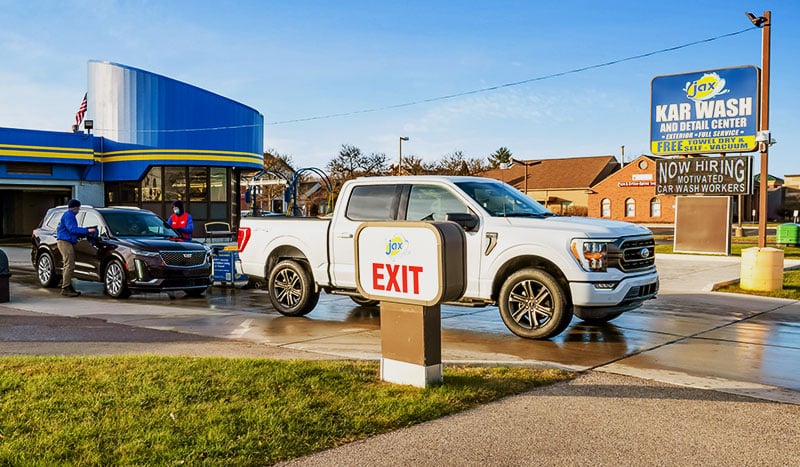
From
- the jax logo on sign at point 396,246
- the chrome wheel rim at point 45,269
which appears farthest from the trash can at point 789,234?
the jax logo on sign at point 396,246

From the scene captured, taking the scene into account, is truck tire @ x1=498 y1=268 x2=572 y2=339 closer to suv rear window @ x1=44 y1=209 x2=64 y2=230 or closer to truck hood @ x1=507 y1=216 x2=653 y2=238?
truck hood @ x1=507 y1=216 x2=653 y2=238

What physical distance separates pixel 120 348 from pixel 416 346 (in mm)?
3790

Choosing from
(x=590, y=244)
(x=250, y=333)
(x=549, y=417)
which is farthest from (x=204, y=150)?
(x=549, y=417)

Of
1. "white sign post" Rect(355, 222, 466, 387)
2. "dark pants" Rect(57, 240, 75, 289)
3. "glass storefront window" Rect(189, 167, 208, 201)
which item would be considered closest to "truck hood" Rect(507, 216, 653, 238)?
"white sign post" Rect(355, 222, 466, 387)

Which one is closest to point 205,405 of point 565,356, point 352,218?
point 565,356

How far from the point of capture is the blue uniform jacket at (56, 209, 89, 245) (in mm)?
13445

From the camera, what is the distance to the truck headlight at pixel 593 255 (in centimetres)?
840

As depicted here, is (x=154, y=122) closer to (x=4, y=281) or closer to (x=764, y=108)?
(x=4, y=281)

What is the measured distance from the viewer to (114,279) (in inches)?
519

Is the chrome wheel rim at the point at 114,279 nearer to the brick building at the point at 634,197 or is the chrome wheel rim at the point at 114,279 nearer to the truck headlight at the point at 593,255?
the truck headlight at the point at 593,255

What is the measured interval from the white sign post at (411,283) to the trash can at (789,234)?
1136 inches

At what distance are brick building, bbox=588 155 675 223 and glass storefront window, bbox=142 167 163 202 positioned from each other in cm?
4572

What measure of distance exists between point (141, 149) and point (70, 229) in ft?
58.7

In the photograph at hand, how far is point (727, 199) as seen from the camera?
24.6 meters
